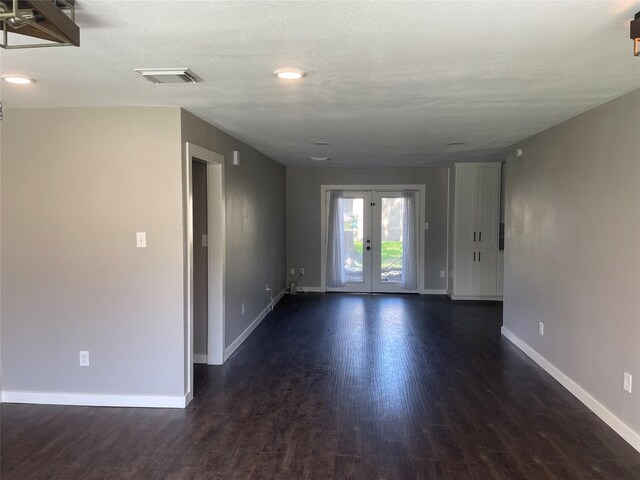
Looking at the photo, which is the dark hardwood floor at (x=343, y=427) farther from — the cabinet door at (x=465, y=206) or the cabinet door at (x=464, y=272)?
the cabinet door at (x=465, y=206)

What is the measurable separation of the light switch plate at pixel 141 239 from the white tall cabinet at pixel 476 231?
523 cm

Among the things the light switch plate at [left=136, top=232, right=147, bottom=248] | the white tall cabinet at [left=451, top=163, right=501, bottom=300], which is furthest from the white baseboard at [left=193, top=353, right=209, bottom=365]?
the white tall cabinet at [left=451, top=163, right=501, bottom=300]

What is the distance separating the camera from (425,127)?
12.9 feet

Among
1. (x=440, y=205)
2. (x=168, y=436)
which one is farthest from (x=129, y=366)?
(x=440, y=205)

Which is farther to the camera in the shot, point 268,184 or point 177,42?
point 268,184

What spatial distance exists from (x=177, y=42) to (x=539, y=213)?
368 centimetres

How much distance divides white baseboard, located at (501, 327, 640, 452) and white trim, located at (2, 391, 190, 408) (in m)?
3.04

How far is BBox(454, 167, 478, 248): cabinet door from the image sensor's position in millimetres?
7036

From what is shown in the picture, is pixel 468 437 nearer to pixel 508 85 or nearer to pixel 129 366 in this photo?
pixel 508 85

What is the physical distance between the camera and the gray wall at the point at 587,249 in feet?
9.25

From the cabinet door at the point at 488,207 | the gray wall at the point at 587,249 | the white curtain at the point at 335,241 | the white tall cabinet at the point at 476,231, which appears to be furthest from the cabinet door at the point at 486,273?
the gray wall at the point at 587,249

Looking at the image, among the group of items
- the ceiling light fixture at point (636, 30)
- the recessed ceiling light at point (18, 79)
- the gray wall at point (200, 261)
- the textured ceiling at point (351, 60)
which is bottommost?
the gray wall at point (200, 261)

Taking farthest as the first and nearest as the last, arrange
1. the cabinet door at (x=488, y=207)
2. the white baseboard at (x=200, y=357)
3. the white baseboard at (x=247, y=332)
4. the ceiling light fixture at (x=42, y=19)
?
the cabinet door at (x=488, y=207) → the white baseboard at (x=247, y=332) → the white baseboard at (x=200, y=357) → the ceiling light fixture at (x=42, y=19)

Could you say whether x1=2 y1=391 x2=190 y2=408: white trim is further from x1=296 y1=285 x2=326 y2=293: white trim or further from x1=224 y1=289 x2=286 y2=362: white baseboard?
x1=296 y1=285 x2=326 y2=293: white trim
